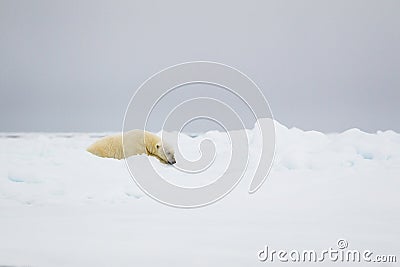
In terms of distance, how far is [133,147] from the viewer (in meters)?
2.14

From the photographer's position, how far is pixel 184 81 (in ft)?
7.39

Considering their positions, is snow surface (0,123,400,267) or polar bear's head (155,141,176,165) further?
polar bear's head (155,141,176,165)

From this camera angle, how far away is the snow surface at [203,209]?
1477 mm

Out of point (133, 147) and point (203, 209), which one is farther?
point (133, 147)

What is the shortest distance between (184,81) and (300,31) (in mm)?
581

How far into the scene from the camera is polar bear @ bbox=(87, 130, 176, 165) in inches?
82.5

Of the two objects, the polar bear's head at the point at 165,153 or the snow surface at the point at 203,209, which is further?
the polar bear's head at the point at 165,153

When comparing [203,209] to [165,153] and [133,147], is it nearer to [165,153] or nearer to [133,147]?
[165,153]

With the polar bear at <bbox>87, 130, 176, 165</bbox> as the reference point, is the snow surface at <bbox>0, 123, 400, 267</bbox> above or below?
below

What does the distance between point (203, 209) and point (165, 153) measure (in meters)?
0.42

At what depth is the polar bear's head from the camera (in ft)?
6.82

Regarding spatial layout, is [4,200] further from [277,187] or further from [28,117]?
[277,187]

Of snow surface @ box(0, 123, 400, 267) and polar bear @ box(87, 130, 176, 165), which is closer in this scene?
snow surface @ box(0, 123, 400, 267)

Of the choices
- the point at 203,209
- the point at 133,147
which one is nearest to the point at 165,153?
the point at 133,147
